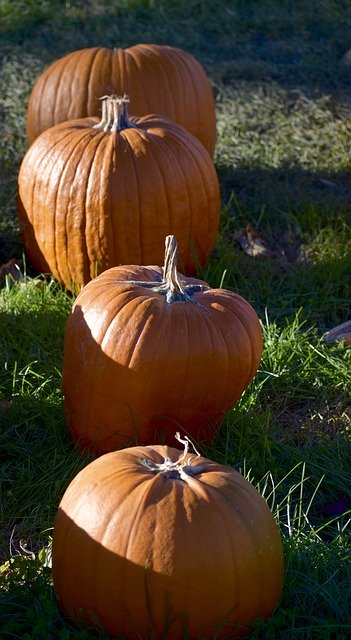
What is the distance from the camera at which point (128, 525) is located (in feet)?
8.79

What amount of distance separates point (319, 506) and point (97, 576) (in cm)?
114

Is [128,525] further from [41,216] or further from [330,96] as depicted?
[330,96]

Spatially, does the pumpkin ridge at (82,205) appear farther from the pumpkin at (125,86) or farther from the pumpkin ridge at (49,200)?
the pumpkin at (125,86)

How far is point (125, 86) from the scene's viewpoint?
578cm

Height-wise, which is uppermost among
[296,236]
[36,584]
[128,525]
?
[128,525]

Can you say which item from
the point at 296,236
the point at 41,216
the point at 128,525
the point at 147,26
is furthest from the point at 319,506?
the point at 147,26

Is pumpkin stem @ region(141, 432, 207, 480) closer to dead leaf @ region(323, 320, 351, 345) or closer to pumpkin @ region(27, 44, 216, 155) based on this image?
dead leaf @ region(323, 320, 351, 345)

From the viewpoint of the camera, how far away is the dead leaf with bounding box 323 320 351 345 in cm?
454

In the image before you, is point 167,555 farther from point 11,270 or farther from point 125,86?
point 125,86

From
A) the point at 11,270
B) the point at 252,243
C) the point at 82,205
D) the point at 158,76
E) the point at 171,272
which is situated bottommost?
the point at 252,243

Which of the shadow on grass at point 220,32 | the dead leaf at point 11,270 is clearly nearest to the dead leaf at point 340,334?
the dead leaf at point 11,270

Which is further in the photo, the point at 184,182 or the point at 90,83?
A: the point at 90,83

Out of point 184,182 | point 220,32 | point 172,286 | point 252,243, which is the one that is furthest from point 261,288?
point 220,32

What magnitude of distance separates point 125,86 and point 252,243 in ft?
3.95
